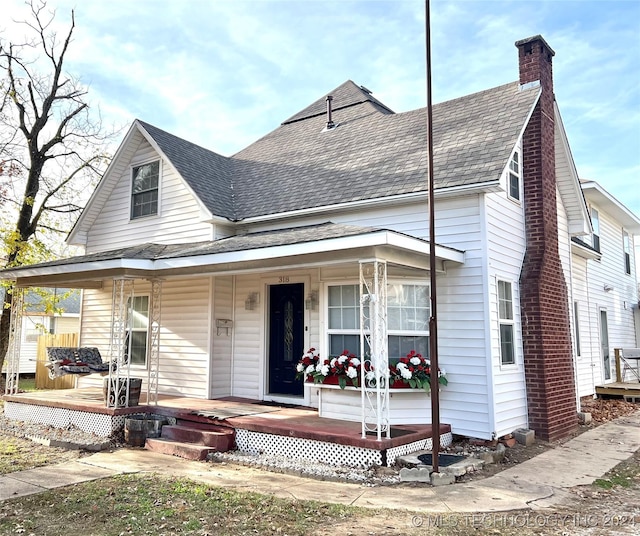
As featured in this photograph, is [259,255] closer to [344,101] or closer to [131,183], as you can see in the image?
[131,183]

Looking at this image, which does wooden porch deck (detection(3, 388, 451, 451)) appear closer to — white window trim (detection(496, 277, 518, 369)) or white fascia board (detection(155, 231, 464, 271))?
white window trim (detection(496, 277, 518, 369))

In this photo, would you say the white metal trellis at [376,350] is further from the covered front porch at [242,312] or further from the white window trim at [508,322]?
the white window trim at [508,322]

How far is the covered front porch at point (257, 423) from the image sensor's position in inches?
271

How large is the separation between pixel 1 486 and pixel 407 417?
5.39m

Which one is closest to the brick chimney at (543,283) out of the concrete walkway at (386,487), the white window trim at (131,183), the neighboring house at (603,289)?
the concrete walkway at (386,487)

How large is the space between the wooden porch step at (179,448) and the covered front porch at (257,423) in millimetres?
511

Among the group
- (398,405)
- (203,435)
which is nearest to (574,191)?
(398,405)

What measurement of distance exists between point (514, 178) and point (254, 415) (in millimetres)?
6184

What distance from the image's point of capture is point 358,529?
457cm

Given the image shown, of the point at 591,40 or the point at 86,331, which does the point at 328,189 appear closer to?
the point at 591,40

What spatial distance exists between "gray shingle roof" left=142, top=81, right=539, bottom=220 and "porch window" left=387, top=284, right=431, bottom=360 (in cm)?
168

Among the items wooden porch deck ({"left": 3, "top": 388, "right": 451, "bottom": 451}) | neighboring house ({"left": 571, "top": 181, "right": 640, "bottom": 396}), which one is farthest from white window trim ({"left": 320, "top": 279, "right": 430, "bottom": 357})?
neighboring house ({"left": 571, "top": 181, "right": 640, "bottom": 396})

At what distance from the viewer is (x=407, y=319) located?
8.46 meters

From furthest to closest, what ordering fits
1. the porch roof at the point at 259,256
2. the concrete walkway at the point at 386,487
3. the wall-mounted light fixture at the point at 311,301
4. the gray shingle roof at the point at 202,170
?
the gray shingle roof at the point at 202,170, the wall-mounted light fixture at the point at 311,301, the porch roof at the point at 259,256, the concrete walkway at the point at 386,487
